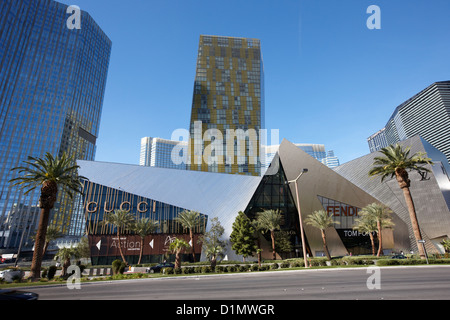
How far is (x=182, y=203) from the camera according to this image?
47188 millimetres

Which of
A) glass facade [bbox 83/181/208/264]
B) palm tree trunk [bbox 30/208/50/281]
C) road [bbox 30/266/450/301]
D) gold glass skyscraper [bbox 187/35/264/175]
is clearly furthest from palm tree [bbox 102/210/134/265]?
gold glass skyscraper [bbox 187/35/264/175]

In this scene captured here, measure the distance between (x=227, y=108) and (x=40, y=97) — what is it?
106 m

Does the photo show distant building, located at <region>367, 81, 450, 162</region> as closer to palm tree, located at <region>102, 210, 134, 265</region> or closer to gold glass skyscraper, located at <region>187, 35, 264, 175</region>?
gold glass skyscraper, located at <region>187, 35, 264, 175</region>

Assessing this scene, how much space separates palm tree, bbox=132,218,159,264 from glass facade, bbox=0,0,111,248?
334 feet

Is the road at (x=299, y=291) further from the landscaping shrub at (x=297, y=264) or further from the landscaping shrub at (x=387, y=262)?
the landscaping shrub at (x=297, y=264)

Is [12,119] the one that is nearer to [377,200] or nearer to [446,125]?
[377,200]

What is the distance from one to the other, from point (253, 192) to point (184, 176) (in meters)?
14.5

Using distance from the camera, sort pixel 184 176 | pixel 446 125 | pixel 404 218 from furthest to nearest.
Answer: pixel 446 125, pixel 184 176, pixel 404 218

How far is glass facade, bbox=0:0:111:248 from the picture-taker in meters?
115

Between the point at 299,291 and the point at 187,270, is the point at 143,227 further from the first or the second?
the point at 299,291

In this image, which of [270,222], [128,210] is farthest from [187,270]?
[128,210]

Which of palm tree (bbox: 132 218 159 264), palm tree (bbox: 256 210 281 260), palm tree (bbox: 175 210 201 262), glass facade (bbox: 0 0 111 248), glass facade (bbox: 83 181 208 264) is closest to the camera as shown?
palm tree (bbox: 256 210 281 260)

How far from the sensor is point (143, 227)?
136 feet

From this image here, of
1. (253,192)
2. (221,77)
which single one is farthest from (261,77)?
(253,192)
